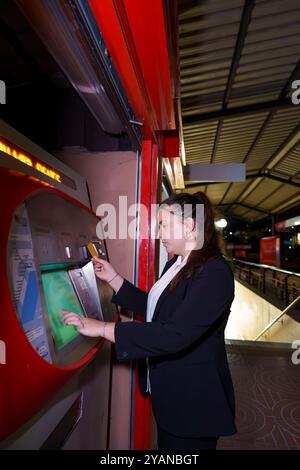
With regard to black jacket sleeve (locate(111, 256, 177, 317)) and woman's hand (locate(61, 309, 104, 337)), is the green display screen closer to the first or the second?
woman's hand (locate(61, 309, 104, 337))

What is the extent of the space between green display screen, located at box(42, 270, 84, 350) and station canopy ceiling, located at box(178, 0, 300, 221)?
8.73 ft

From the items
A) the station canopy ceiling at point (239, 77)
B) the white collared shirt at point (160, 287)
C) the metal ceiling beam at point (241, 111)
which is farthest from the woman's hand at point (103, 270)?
the metal ceiling beam at point (241, 111)

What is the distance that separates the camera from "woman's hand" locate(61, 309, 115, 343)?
3.03ft

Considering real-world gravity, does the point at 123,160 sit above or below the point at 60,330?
above

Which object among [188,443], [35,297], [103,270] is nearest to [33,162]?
[35,297]

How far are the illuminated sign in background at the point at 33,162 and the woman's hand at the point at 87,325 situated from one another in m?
0.45

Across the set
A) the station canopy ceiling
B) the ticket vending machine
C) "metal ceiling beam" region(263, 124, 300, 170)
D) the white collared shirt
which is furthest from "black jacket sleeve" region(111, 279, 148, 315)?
"metal ceiling beam" region(263, 124, 300, 170)

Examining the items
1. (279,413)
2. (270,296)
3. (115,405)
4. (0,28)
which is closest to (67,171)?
(0,28)

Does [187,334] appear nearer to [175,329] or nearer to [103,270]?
[175,329]

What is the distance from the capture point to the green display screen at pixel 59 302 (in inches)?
33.5

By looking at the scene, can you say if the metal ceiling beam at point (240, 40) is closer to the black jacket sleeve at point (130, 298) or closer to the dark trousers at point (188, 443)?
the black jacket sleeve at point (130, 298)
